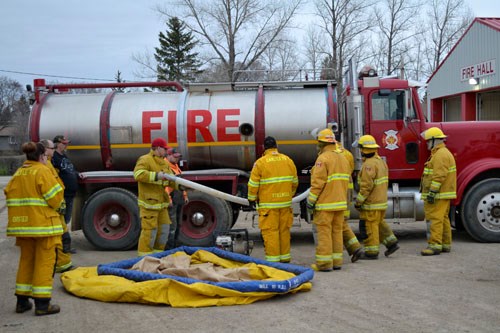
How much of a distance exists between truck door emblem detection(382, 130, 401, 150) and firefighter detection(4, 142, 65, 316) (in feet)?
19.2

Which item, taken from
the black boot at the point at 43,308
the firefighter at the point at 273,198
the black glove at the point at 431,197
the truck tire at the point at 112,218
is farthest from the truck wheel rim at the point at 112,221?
the black glove at the point at 431,197

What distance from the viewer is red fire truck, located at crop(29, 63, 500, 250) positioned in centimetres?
941

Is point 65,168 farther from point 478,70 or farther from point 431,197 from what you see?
point 478,70

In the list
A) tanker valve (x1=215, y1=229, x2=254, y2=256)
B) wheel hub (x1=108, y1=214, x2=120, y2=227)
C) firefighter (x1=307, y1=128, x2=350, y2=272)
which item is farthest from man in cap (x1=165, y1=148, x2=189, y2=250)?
firefighter (x1=307, y1=128, x2=350, y2=272)

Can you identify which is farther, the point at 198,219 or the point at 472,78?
the point at 472,78

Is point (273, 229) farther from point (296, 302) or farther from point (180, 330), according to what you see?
point (180, 330)

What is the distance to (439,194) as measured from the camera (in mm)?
8430

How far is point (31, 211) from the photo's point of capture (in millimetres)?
5520

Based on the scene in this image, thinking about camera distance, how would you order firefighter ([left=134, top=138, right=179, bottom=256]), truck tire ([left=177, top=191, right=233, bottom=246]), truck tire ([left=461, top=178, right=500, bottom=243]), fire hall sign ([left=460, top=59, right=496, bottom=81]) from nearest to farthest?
firefighter ([left=134, top=138, right=179, bottom=256])
truck tire ([left=461, top=178, right=500, bottom=243])
truck tire ([left=177, top=191, right=233, bottom=246])
fire hall sign ([left=460, top=59, right=496, bottom=81])

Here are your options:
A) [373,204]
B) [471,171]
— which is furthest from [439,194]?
[471,171]

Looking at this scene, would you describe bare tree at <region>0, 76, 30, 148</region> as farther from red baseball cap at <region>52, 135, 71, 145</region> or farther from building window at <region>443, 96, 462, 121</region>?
red baseball cap at <region>52, 135, 71, 145</region>

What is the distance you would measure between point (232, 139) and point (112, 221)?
2469mm

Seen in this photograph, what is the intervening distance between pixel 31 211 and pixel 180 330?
1899 mm

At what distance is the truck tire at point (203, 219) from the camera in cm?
944
